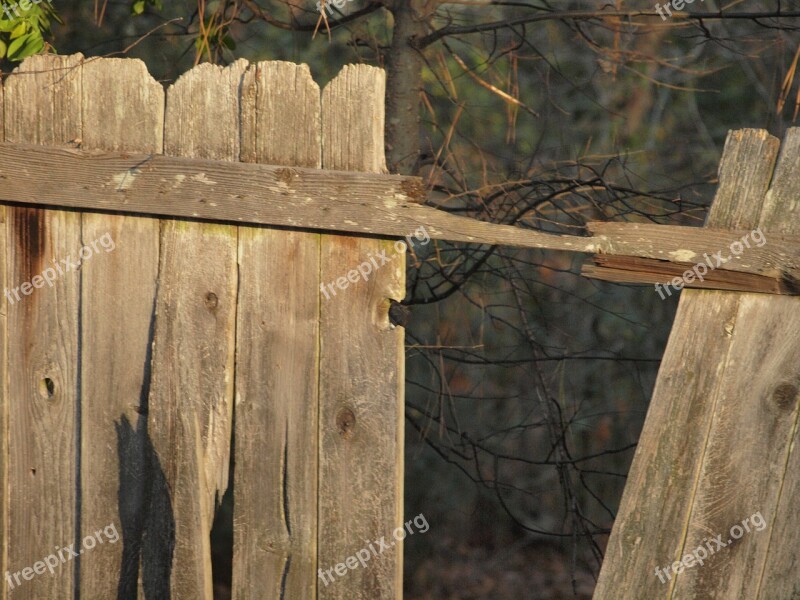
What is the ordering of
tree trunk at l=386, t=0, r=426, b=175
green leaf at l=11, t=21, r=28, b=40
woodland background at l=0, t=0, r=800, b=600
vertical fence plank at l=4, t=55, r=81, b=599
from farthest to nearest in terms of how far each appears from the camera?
1. woodland background at l=0, t=0, r=800, b=600
2. tree trunk at l=386, t=0, r=426, b=175
3. green leaf at l=11, t=21, r=28, b=40
4. vertical fence plank at l=4, t=55, r=81, b=599

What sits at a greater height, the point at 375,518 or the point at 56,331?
the point at 56,331

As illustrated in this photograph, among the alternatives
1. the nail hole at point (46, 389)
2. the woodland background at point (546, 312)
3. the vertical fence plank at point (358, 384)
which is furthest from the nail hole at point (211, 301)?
the woodland background at point (546, 312)

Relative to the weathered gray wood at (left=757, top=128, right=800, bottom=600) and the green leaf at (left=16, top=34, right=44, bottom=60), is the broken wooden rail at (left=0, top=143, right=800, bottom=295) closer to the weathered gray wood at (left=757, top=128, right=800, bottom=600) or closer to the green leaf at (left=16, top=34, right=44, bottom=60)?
the weathered gray wood at (left=757, top=128, right=800, bottom=600)

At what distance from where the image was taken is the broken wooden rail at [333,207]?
6.90 feet

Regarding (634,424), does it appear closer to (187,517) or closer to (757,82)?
(757,82)

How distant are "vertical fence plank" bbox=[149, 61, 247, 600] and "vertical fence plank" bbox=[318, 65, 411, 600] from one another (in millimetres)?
282

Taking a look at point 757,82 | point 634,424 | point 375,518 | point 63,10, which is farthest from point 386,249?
point 757,82

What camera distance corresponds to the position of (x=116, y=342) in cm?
252

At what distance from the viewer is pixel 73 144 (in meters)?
2.47

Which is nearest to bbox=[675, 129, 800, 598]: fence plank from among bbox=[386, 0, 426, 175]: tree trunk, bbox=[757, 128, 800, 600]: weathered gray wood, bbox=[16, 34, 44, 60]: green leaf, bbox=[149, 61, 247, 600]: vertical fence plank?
bbox=[757, 128, 800, 600]: weathered gray wood

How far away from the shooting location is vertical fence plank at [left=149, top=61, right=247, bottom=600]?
2369 mm

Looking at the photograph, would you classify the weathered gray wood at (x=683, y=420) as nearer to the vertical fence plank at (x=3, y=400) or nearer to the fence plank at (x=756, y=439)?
the fence plank at (x=756, y=439)

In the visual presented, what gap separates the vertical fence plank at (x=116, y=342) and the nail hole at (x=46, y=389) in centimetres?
11

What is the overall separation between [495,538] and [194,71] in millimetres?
5343
